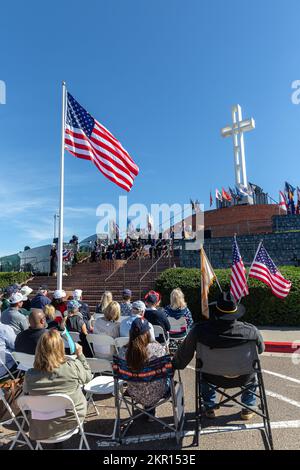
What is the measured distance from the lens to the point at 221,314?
385 cm

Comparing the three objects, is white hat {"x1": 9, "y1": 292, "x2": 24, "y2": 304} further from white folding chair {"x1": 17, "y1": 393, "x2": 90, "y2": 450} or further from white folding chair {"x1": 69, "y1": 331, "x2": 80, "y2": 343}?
white folding chair {"x1": 17, "y1": 393, "x2": 90, "y2": 450}

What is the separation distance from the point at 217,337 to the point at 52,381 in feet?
5.58

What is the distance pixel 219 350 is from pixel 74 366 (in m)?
1.51

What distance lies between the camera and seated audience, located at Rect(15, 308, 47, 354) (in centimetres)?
427

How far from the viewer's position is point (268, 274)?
25.7 ft

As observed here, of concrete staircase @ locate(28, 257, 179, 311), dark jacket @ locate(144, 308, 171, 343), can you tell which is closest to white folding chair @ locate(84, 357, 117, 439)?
dark jacket @ locate(144, 308, 171, 343)

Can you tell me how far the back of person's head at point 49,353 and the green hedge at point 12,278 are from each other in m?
18.3

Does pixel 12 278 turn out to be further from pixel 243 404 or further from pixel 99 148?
pixel 243 404

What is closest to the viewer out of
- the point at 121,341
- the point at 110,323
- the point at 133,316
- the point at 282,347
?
the point at 121,341

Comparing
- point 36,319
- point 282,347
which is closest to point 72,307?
point 36,319

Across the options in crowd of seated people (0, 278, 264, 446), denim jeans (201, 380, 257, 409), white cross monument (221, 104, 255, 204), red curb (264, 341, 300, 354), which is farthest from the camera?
white cross monument (221, 104, 255, 204)

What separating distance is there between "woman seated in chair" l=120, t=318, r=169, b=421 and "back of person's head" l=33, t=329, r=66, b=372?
2.39 feet

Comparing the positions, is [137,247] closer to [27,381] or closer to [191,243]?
[191,243]

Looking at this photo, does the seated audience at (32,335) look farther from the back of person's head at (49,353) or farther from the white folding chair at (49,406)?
the white folding chair at (49,406)
